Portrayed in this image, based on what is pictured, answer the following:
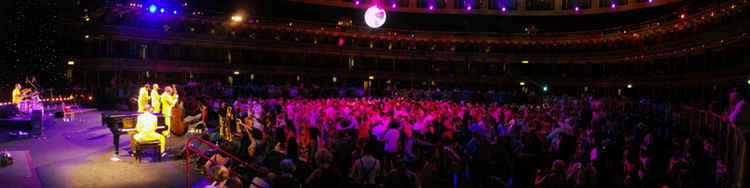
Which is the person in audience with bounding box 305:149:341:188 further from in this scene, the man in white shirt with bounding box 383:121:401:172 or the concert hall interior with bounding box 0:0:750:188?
the man in white shirt with bounding box 383:121:401:172

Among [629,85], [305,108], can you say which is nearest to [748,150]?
[305,108]

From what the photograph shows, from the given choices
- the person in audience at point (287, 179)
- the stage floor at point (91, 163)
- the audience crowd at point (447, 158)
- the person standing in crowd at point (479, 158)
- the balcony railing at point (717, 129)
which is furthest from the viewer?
the person standing in crowd at point (479, 158)

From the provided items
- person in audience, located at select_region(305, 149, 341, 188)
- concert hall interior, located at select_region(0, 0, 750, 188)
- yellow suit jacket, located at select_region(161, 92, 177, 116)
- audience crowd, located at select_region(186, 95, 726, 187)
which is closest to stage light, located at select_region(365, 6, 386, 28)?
concert hall interior, located at select_region(0, 0, 750, 188)

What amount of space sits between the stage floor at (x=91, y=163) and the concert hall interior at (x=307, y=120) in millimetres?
62

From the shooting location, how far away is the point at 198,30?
4725 centimetres

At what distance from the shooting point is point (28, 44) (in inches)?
1479

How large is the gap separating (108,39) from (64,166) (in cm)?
3205

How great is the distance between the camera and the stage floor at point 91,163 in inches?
417

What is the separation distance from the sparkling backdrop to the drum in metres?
22.2

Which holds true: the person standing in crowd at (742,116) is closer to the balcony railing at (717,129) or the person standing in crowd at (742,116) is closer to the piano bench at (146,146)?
the balcony railing at (717,129)

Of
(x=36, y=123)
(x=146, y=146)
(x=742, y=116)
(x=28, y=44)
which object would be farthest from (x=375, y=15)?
(x=28, y=44)

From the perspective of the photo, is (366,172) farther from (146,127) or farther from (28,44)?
(28,44)

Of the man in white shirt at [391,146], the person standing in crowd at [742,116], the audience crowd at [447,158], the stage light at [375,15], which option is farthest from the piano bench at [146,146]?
the person standing in crowd at [742,116]

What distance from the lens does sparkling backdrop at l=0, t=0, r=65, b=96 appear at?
3509 cm
